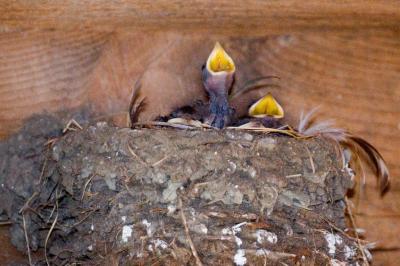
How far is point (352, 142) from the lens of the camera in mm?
2113

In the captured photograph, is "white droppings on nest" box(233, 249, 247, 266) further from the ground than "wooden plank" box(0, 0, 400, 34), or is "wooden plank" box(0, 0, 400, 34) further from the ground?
"wooden plank" box(0, 0, 400, 34)

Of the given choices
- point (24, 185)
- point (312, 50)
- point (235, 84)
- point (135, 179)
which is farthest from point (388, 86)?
point (24, 185)

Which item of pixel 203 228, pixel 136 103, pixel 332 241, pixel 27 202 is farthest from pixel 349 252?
pixel 27 202

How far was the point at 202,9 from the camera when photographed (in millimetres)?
1952

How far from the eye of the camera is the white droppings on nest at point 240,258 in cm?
174

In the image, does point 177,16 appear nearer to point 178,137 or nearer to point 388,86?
point 178,137

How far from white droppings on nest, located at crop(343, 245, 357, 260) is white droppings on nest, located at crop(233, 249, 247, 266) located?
0.24m

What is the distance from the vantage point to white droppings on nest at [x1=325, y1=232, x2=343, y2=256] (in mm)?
1851

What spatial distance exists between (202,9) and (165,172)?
0.36 m

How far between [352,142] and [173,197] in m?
0.51

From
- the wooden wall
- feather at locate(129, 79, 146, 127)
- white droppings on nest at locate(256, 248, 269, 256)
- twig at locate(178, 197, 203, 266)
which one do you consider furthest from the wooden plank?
white droppings on nest at locate(256, 248, 269, 256)

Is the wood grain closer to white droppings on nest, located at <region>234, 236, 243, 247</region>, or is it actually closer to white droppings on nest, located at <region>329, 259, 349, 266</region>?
white droppings on nest, located at <region>329, 259, 349, 266</region>

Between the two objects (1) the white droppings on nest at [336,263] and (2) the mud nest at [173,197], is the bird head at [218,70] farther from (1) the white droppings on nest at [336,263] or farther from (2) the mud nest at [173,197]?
(1) the white droppings on nest at [336,263]

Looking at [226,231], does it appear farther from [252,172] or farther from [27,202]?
[27,202]
